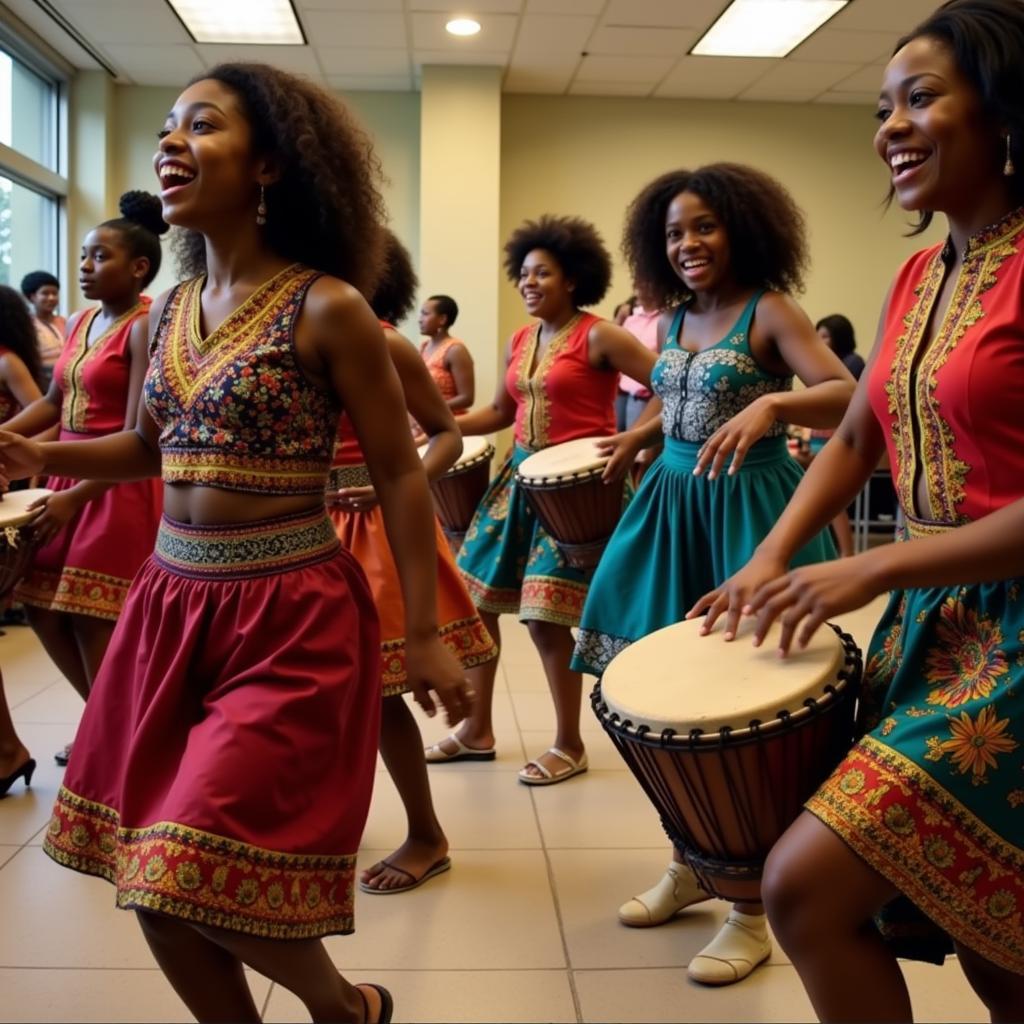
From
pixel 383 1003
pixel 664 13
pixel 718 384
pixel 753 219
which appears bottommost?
pixel 383 1003

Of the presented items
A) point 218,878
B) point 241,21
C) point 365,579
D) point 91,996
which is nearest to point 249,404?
point 365,579

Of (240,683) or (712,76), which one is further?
(712,76)

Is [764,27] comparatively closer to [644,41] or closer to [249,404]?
[644,41]

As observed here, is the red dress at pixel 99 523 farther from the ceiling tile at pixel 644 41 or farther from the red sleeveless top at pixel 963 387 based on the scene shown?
the ceiling tile at pixel 644 41

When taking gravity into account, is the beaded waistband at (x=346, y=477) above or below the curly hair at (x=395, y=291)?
below

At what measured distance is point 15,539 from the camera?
2.86 m

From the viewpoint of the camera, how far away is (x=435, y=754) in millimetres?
3629

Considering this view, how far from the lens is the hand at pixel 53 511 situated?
2945 mm

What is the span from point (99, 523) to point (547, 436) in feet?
4.45

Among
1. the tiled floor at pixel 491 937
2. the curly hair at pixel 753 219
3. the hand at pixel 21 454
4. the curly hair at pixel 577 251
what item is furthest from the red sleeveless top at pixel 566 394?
the hand at pixel 21 454

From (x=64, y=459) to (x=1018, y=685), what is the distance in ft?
5.00

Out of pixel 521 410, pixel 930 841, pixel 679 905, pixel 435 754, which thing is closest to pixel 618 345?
pixel 521 410

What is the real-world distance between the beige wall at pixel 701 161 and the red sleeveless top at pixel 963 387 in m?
7.66

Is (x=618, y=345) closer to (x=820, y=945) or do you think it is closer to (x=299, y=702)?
(x=299, y=702)
